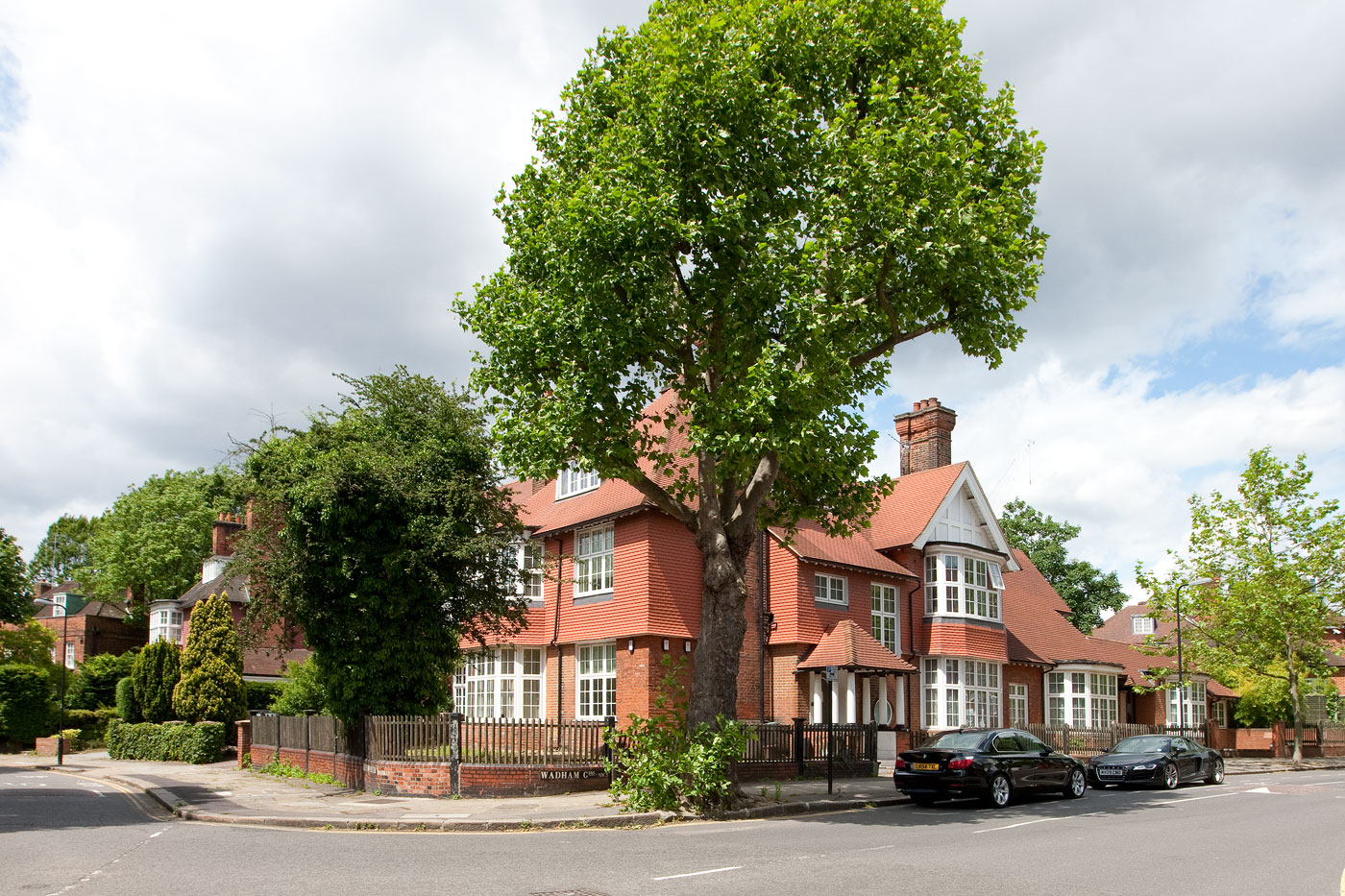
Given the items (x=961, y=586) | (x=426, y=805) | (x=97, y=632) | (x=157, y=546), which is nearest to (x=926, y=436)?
(x=961, y=586)

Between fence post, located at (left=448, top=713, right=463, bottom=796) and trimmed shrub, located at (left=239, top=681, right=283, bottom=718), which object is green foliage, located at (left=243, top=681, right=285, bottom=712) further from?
fence post, located at (left=448, top=713, right=463, bottom=796)

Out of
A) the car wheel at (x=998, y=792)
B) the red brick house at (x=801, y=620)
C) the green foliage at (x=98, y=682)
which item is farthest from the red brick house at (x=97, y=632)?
the car wheel at (x=998, y=792)

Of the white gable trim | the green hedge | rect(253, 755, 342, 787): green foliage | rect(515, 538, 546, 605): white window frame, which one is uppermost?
the white gable trim

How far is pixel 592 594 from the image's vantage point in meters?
28.7

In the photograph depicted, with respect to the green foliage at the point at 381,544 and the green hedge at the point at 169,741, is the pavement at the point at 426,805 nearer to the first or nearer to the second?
the green foliage at the point at 381,544

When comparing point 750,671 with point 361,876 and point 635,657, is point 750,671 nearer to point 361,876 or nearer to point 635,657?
point 635,657

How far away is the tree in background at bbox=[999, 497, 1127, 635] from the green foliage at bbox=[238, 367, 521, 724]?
169ft

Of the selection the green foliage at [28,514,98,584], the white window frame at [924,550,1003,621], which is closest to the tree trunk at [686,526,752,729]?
the white window frame at [924,550,1003,621]

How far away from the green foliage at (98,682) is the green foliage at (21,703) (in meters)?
3.93

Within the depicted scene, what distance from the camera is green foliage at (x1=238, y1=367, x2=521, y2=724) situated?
2083cm

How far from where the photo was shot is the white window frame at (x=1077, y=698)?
38.0 meters

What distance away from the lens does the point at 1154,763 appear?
23484mm

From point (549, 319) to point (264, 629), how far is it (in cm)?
1094

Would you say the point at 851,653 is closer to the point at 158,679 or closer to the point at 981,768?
the point at 981,768
